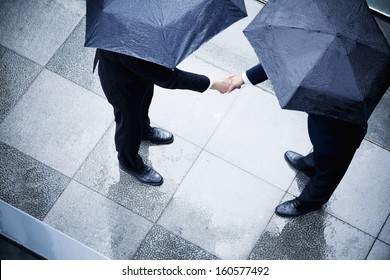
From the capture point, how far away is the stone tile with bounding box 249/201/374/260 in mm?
4719

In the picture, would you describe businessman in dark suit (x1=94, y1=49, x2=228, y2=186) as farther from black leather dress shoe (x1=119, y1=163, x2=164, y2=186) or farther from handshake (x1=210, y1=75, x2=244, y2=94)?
black leather dress shoe (x1=119, y1=163, x2=164, y2=186)

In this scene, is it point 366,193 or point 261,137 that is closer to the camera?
point 366,193

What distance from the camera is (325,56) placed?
3.36 metres

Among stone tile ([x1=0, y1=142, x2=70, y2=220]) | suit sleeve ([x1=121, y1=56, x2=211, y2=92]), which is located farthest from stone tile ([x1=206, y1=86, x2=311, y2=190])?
stone tile ([x1=0, y1=142, x2=70, y2=220])

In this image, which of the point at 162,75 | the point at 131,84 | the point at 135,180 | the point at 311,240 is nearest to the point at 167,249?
the point at 135,180

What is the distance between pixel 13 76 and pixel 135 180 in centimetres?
172

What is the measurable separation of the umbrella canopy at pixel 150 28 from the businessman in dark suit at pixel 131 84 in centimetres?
23

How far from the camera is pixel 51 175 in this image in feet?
16.1

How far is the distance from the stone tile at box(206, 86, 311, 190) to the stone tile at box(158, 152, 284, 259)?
0.38 feet

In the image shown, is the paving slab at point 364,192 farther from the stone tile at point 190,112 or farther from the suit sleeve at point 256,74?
the suit sleeve at point 256,74

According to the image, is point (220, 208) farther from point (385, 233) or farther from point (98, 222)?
point (385, 233)

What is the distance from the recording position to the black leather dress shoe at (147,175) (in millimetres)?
4809

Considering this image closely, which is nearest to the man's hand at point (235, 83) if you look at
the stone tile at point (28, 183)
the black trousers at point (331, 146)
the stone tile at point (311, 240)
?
the black trousers at point (331, 146)

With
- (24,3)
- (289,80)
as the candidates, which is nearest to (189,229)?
(289,80)
